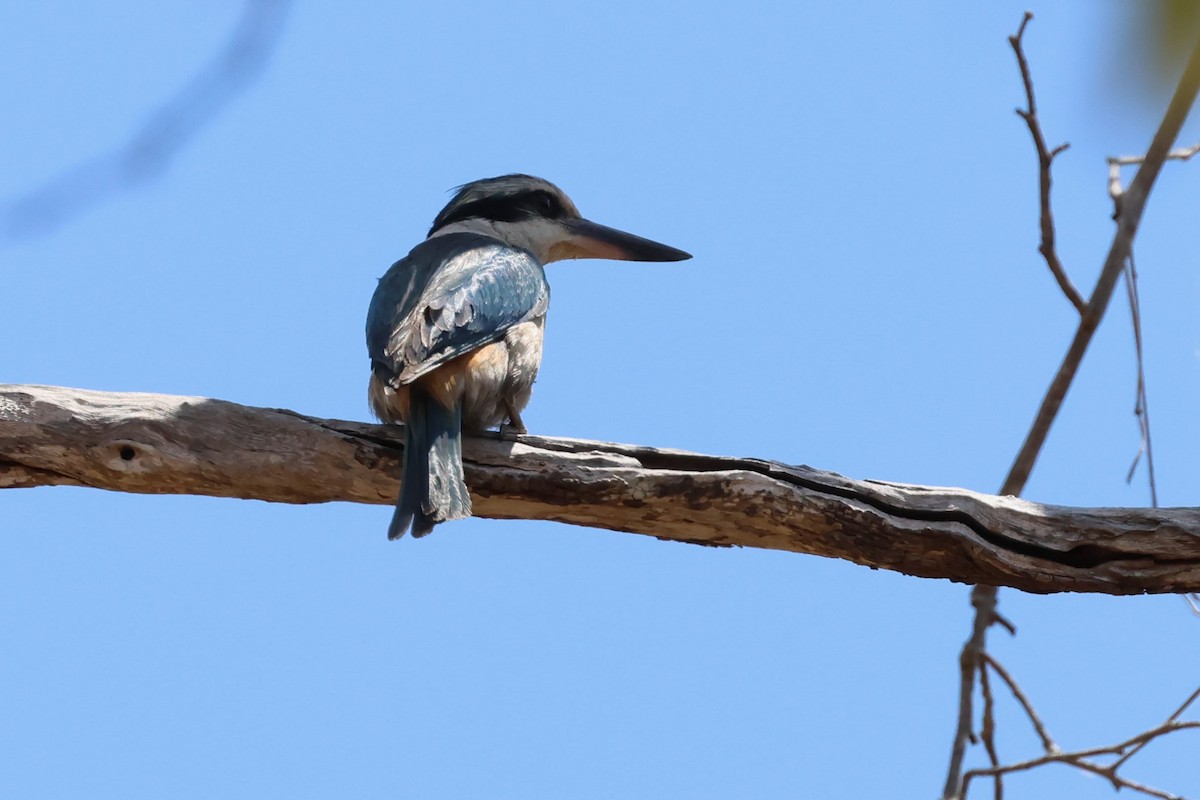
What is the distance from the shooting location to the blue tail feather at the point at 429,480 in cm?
311

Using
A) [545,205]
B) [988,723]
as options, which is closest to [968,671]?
[988,723]

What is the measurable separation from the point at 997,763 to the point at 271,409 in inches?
92.8

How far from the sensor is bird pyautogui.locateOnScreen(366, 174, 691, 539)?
10.4ft

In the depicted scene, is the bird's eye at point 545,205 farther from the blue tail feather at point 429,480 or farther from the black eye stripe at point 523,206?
the blue tail feather at point 429,480

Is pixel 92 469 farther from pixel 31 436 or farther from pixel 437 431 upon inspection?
pixel 437 431

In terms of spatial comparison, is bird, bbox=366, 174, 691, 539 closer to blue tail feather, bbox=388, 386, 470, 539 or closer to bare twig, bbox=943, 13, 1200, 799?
blue tail feather, bbox=388, 386, 470, 539

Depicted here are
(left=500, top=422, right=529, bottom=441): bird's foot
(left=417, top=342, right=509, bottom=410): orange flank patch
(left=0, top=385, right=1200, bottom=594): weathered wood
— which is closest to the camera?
(left=0, top=385, right=1200, bottom=594): weathered wood

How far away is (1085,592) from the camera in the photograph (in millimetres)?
3111

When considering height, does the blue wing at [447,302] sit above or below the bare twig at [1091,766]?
above

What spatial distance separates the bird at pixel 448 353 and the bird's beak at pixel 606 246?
0.24m

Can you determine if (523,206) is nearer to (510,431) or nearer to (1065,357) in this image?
(510,431)

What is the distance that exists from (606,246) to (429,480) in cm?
212

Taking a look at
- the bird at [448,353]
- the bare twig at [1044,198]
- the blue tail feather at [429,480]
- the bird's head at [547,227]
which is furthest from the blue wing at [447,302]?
the bare twig at [1044,198]

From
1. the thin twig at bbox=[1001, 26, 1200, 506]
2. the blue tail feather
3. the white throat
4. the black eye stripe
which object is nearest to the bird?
the blue tail feather
